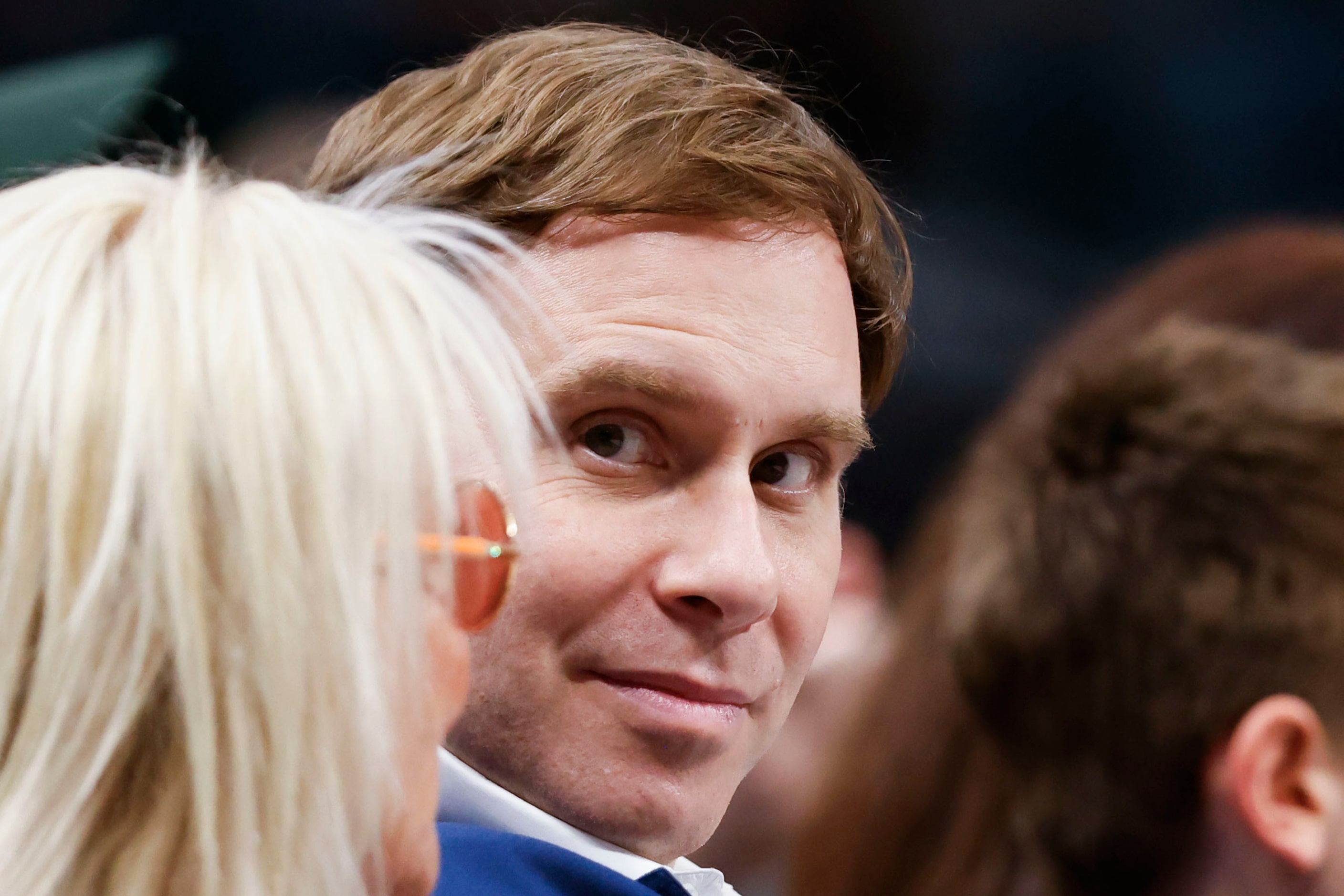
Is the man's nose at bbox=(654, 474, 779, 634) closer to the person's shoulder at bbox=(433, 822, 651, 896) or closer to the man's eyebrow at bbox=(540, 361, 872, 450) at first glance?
the man's eyebrow at bbox=(540, 361, 872, 450)

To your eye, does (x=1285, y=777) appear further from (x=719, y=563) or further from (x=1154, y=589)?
(x=719, y=563)

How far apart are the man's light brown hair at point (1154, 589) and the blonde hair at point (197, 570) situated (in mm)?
838

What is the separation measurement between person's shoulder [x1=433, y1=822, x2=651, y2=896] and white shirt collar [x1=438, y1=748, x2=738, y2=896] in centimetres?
6

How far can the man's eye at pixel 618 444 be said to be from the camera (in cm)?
105

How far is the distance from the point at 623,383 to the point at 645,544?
11cm

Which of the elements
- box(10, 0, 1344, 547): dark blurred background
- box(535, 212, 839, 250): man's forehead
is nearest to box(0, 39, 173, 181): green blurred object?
box(535, 212, 839, 250): man's forehead

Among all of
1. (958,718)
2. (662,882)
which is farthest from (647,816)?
(958,718)

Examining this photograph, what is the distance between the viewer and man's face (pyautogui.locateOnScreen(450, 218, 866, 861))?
1020mm

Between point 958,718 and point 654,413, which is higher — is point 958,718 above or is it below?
below

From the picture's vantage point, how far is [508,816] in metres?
1.01

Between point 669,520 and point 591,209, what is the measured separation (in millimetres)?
235

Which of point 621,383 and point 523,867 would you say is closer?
point 523,867

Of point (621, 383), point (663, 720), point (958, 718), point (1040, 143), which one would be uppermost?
point (1040, 143)

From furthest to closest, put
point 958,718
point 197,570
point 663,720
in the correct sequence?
point 958,718
point 663,720
point 197,570
